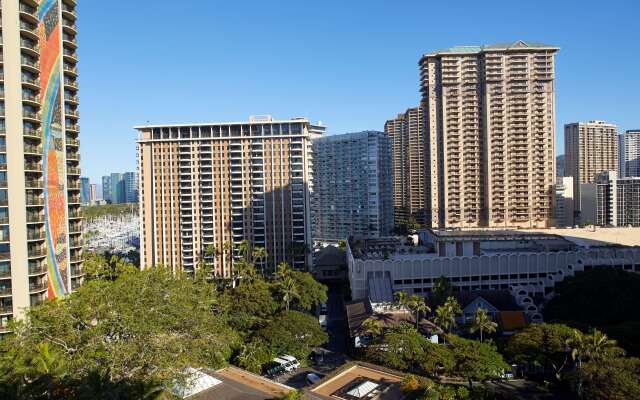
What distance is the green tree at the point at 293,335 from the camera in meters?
49.7

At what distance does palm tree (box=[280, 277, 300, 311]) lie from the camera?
6112 centimetres

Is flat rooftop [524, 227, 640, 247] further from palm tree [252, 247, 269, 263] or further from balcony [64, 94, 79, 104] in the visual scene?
balcony [64, 94, 79, 104]

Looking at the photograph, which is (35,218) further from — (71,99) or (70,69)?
(70,69)

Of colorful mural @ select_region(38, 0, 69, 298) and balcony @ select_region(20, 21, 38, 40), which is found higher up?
balcony @ select_region(20, 21, 38, 40)

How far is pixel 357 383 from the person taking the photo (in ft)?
110

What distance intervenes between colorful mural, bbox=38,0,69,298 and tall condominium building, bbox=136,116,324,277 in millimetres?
44677

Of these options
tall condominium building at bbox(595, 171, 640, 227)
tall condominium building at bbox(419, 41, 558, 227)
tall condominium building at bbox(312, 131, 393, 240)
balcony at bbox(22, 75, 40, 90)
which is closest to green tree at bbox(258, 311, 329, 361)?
balcony at bbox(22, 75, 40, 90)

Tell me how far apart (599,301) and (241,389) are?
42.0 m

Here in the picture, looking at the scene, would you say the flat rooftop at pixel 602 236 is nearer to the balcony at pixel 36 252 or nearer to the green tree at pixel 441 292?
the green tree at pixel 441 292

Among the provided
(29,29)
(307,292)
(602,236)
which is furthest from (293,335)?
(602,236)

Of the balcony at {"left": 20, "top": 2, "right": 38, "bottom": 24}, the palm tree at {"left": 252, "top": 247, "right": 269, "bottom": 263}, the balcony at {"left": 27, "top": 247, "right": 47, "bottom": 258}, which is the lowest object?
the palm tree at {"left": 252, "top": 247, "right": 269, "bottom": 263}

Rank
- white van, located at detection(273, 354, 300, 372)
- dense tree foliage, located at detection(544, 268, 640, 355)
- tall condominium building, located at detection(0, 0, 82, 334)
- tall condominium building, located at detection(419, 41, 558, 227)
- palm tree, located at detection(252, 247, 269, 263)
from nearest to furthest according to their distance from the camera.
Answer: tall condominium building, located at detection(0, 0, 82, 334), white van, located at detection(273, 354, 300, 372), dense tree foliage, located at detection(544, 268, 640, 355), palm tree, located at detection(252, 247, 269, 263), tall condominium building, located at detection(419, 41, 558, 227)

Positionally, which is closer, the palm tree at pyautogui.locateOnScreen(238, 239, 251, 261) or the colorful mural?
the colorful mural

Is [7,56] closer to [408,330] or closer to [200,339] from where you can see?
[200,339]
